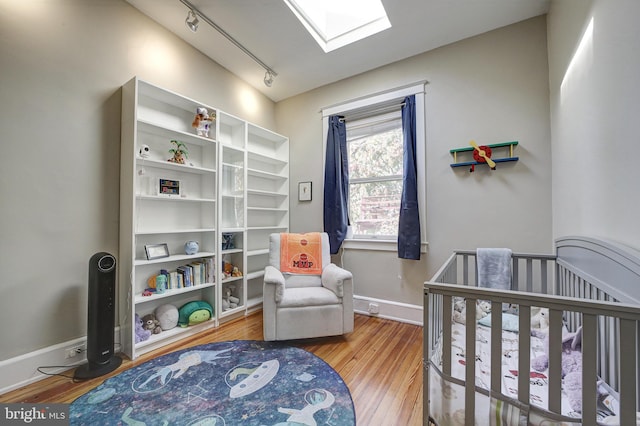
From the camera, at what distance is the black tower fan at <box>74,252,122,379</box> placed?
1.73 m

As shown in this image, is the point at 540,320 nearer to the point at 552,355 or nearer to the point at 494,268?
the point at 494,268

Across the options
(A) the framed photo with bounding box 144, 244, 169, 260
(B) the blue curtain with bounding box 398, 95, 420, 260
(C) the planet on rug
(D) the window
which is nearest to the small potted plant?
(A) the framed photo with bounding box 144, 244, 169, 260

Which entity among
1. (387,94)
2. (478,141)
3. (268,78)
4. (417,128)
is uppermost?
(268,78)

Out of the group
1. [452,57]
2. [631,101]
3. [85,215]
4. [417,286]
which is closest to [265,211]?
[85,215]

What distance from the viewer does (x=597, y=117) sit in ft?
4.06

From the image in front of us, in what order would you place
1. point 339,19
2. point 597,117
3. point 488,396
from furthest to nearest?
point 339,19 < point 597,117 < point 488,396

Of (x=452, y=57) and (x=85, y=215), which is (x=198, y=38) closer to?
(x=85, y=215)

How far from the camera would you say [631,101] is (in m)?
0.95

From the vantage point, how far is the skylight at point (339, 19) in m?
2.28

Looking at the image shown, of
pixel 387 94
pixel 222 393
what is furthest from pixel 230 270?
pixel 387 94

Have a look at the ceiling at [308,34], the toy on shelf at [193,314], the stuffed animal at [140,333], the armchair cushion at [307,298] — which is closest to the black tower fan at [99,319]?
the stuffed animal at [140,333]

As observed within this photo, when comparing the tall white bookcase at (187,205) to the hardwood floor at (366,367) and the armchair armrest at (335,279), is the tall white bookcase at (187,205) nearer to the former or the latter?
the hardwood floor at (366,367)

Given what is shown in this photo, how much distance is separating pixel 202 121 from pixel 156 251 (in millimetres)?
1341

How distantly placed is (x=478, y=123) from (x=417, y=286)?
5.59 feet
